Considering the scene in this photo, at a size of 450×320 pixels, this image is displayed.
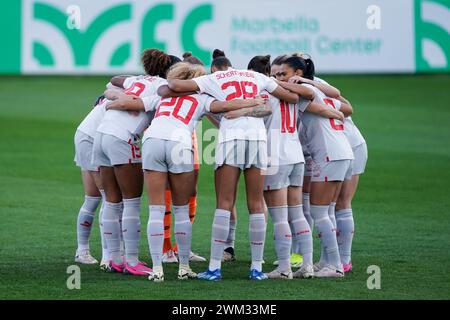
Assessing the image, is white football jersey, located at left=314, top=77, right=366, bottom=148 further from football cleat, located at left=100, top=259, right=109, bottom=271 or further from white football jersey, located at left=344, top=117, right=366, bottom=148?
football cleat, located at left=100, top=259, right=109, bottom=271

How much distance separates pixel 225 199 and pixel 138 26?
1800 centimetres

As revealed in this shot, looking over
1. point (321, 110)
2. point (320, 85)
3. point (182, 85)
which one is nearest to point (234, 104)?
point (182, 85)

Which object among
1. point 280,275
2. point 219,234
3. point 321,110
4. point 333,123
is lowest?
point 280,275

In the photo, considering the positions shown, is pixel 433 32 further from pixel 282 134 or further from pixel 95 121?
pixel 282 134

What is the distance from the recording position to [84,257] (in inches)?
375

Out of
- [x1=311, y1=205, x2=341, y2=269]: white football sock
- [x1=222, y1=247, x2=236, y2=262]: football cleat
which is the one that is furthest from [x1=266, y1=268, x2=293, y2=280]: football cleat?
[x1=222, y1=247, x2=236, y2=262]: football cleat

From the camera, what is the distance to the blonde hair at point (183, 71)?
28.0ft

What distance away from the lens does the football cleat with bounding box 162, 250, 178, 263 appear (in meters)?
9.77

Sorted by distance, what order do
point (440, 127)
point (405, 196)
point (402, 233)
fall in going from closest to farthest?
point (402, 233) < point (405, 196) < point (440, 127)

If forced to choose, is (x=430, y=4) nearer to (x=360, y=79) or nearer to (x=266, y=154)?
(x=360, y=79)

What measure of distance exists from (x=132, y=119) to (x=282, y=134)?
1359 mm

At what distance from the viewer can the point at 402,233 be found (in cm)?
1112
